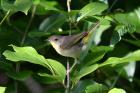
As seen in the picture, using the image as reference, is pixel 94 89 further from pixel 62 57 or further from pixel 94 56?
pixel 62 57

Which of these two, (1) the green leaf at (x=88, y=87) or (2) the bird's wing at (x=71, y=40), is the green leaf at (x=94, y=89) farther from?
(2) the bird's wing at (x=71, y=40)

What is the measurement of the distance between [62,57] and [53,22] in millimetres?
129

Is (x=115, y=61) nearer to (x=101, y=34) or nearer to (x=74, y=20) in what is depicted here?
(x=74, y=20)

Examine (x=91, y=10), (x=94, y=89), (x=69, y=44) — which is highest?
(x=91, y=10)

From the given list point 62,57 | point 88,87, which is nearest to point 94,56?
point 88,87

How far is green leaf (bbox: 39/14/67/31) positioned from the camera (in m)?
1.42

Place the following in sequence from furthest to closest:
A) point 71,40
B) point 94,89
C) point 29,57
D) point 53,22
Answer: point 53,22
point 71,40
point 94,89
point 29,57

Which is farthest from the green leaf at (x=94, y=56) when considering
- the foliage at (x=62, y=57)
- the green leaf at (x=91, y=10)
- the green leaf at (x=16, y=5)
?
the green leaf at (x=16, y=5)

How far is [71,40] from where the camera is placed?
4.35ft

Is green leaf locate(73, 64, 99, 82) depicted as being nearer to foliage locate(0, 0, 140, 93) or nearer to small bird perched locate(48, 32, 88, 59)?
foliage locate(0, 0, 140, 93)

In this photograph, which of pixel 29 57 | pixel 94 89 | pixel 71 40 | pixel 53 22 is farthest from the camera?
pixel 53 22

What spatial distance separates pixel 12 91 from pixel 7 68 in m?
0.09

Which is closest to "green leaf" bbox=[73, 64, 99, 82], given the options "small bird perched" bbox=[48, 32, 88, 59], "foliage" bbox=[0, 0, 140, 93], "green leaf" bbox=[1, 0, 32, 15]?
"foliage" bbox=[0, 0, 140, 93]

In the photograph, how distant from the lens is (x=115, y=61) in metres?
1.17
